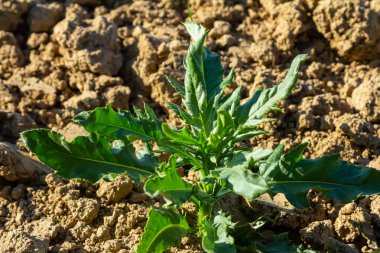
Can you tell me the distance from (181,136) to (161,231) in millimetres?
437

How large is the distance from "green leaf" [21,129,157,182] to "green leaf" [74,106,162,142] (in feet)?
0.17

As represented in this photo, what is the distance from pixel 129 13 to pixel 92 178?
1.97 meters

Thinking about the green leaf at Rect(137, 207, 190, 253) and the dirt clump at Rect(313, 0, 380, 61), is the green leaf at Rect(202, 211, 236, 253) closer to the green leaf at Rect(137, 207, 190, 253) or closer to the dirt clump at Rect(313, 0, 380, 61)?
the green leaf at Rect(137, 207, 190, 253)

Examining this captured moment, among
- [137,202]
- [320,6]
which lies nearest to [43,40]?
[137,202]

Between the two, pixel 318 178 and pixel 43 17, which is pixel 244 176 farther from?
pixel 43 17

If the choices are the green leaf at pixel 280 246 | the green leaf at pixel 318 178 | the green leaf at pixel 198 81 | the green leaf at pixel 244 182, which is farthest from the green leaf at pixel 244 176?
the green leaf at pixel 280 246

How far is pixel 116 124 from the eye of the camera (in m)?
2.70

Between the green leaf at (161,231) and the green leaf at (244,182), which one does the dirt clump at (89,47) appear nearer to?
the green leaf at (161,231)

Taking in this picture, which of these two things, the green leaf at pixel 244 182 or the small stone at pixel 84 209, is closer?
the green leaf at pixel 244 182

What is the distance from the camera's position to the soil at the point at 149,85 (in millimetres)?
3008

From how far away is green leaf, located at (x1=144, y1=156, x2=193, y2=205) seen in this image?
2.37 m

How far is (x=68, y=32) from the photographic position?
3932 millimetres

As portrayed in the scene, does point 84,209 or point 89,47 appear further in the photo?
point 89,47

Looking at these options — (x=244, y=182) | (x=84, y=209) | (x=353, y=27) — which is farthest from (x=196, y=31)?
(x=353, y=27)
